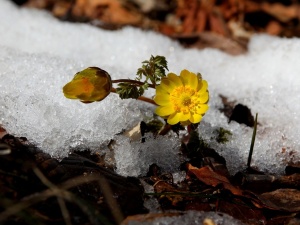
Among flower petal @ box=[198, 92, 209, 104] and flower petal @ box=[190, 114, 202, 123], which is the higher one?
flower petal @ box=[198, 92, 209, 104]

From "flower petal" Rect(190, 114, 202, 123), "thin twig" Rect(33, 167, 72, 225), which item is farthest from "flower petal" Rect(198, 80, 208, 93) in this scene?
"thin twig" Rect(33, 167, 72, 225)

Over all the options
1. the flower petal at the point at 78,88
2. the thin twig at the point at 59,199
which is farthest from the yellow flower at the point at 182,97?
the thin twig at the point at 59,199

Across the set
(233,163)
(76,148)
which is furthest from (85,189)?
(233,163)

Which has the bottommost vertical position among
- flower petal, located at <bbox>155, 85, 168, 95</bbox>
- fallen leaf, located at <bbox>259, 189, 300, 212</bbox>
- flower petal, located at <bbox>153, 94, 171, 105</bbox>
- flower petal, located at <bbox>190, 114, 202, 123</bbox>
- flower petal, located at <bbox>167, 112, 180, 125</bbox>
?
fallen leaf, located at <bbox>259, 189, 300, 212</bbox>

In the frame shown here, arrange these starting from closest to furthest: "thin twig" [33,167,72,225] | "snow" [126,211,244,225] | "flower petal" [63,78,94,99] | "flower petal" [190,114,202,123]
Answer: "thin twig" [33,167,72,225]
"snow" [126,211,244,225]
"flower petal" [63,78,94,99]
"flower petal" [190,114,202,123]

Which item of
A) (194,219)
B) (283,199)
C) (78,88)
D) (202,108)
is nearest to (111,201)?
(194,219)

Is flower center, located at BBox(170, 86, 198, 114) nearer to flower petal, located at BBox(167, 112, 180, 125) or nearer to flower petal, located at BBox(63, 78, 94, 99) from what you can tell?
flower petal, located at BBox(167, 112, 180, 125)
